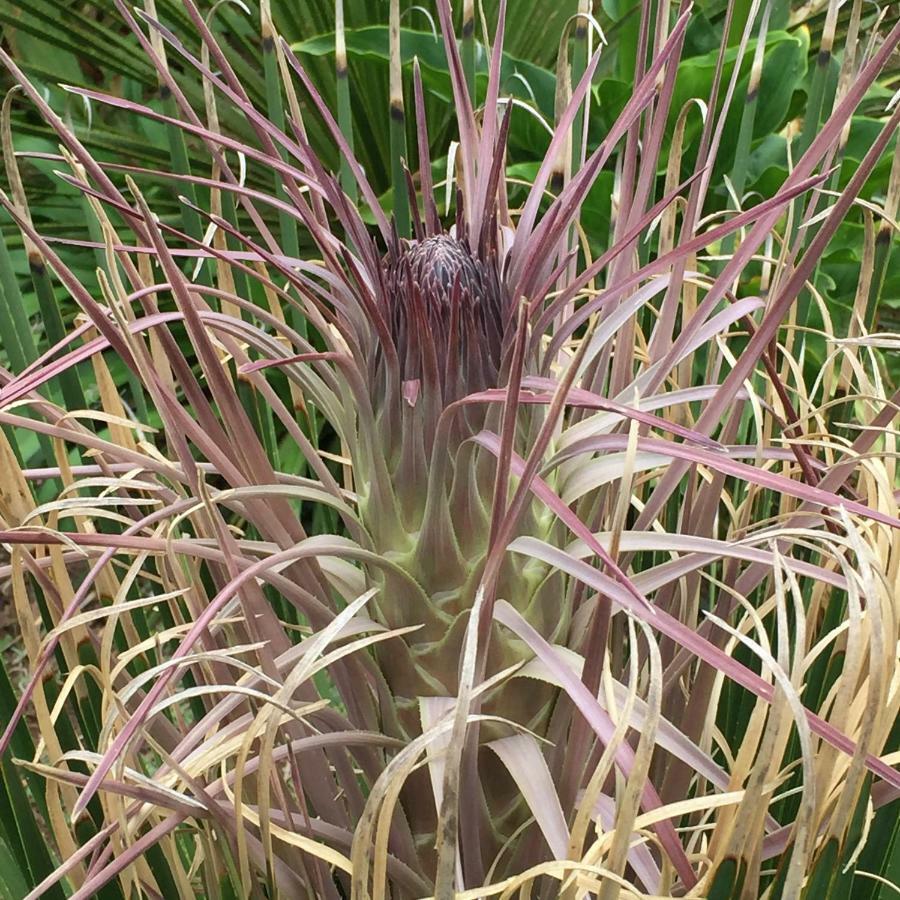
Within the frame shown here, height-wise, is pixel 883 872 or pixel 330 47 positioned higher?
pixel 330 47

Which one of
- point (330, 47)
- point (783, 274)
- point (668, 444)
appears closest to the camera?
point (668, 444)

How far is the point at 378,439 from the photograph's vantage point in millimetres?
281

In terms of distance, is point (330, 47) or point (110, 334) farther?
point (330, 47)

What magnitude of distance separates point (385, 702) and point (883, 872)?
0.16 meters

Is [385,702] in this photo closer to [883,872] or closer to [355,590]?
[355,590]

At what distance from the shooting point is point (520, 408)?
280 millimetres

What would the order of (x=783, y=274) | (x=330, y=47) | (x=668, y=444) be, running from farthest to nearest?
(x=330, y=47), (x=783, y=274), (x=668, y=444)

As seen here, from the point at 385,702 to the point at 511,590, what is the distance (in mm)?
53

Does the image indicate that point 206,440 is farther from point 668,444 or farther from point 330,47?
point 330,47

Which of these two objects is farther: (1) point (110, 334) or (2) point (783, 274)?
(2) point (783, 274)

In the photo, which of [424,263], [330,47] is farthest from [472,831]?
[330,47]

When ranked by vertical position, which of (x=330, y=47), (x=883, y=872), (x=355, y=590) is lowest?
(x=883, y=872)

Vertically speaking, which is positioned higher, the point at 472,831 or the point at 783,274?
Result: the point at 783,274

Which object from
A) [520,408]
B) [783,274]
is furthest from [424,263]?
[783,274]
